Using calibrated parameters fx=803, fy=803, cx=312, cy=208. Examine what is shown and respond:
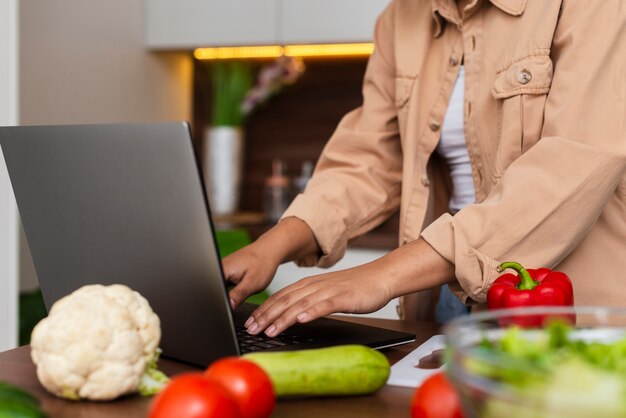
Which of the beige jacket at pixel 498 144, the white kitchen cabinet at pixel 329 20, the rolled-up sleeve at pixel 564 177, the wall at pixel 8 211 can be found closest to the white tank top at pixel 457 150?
the beige jacket at pixel 498 144

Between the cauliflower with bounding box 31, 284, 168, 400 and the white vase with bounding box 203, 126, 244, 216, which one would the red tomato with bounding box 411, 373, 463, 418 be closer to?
the cauliflower with bounding box 31, 284, 168, 400

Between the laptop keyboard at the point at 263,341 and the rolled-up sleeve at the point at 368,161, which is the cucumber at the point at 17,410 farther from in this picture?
the rolled-up sleeve at the point at 368,161

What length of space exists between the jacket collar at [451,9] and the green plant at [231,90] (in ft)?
6.25

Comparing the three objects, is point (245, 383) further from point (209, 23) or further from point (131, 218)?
point (209, 23)

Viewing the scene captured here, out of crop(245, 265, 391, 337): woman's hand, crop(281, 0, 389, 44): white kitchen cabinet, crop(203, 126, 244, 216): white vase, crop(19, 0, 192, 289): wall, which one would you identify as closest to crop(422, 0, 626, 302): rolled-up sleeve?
Result: crop(245, 265, 391, 337): woman's hand

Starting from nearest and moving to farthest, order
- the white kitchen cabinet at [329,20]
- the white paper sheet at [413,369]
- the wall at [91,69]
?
the white paper sheet at [413,369] → the wall at [91,69] → the white kitchen cabinet at [329,20]

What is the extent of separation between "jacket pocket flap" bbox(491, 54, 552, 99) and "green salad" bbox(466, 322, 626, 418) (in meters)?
0.77

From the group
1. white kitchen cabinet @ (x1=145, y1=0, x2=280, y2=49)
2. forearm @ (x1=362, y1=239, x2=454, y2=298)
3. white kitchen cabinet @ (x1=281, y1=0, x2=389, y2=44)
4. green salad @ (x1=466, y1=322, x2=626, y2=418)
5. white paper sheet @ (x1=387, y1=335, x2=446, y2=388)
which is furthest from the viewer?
white kitchen cabinet @ (x1=145, y1=0, x2=280, y2=49)

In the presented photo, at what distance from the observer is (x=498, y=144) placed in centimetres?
133

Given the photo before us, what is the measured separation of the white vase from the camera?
127 inches

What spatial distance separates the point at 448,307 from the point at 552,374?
3.64 ft

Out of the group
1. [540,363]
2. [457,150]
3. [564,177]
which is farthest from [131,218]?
[457,150]

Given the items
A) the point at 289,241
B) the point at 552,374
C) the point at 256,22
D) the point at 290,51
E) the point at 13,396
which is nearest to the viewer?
the point at 552,374

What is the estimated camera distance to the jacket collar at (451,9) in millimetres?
1308
